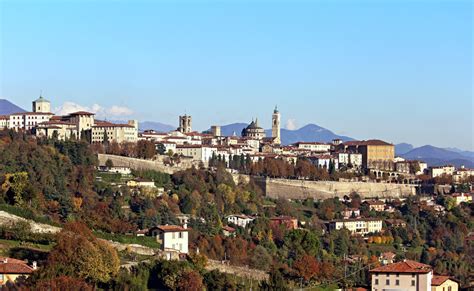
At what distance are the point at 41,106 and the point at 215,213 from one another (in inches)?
954

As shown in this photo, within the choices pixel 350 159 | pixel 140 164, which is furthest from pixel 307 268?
pixel 350 159

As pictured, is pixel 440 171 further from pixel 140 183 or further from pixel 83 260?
pixel 83 260

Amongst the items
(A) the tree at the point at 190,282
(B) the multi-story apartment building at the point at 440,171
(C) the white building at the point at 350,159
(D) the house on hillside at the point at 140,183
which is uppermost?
(C) the white building at the point at 350,159

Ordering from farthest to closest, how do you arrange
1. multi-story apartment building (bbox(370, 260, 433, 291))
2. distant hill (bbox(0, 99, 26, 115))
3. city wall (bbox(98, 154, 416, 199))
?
distant hill (bbox(0, 99, 26, 115))
city wall (bbox(98, 154, 416, 199))
multi-story apartment building (bbox(370, 260, 433, 291))

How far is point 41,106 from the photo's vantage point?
2505 inches

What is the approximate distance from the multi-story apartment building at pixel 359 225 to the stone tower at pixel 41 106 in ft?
75.7

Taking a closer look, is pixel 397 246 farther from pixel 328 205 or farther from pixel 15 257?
pixel 15 257

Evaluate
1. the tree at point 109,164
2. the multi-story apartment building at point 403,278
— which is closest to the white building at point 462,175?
the tree at point 109,164

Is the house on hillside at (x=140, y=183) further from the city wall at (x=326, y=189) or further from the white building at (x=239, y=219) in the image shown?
the city wall at (x=326, y=189)

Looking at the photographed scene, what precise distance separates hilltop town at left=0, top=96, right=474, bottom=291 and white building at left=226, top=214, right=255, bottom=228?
0.08m

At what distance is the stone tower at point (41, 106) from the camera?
208ft

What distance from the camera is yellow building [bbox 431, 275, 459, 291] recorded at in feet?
82.8

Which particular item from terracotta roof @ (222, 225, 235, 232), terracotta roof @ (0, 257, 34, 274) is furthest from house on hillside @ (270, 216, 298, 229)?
terracotta roof @ (0, 257, 34, 274)

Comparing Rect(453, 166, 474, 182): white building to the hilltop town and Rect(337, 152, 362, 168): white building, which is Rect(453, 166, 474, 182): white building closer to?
the hilltop town
